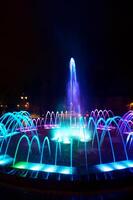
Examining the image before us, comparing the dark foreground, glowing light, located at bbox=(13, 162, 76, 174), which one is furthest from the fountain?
the dark foreground

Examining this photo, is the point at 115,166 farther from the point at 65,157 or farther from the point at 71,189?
the point at 71,189

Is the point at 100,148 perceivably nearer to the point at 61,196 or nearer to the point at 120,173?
the point at 120,173

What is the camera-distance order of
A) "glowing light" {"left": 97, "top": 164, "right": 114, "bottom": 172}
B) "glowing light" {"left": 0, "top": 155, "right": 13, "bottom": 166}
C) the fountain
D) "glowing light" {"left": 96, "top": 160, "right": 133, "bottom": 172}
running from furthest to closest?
1. "glowing light" {"left": 0, "top": 155, "right": 13, "bottom": 166}
2. "glowing light" {"left": 96, "top": 160, "right": 133, "bottom": 172}
3. "glowing light" {"left": 97, "top": 164, "right": 114, "bottom": 172}
4. the fountain

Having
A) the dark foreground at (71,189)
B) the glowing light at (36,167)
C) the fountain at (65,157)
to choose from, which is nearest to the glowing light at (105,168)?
the fountain at (65,157)

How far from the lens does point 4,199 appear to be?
7.66 metres

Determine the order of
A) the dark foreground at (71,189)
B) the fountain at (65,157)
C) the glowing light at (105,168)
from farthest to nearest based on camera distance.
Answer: the glowing light at (105,168), the fountain at (65,157), the dark foreground at (71,189)

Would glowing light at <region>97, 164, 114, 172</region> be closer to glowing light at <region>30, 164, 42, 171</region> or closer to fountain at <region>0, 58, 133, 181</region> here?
fountain at <region>0, 58, 133, 181</region>

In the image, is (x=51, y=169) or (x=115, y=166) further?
(x=115, y=166)

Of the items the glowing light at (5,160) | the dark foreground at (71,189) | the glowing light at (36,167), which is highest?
the glowing light at (5,160)

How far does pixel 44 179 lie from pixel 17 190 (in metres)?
0.92

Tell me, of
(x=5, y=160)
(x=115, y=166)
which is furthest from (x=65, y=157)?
(x=5, y=160)

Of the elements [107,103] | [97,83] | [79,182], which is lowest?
[79,182]

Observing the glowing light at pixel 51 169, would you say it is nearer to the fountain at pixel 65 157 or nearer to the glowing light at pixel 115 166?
the fountain at pixel 65 157

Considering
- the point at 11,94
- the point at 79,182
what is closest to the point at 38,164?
the point at 79,182
